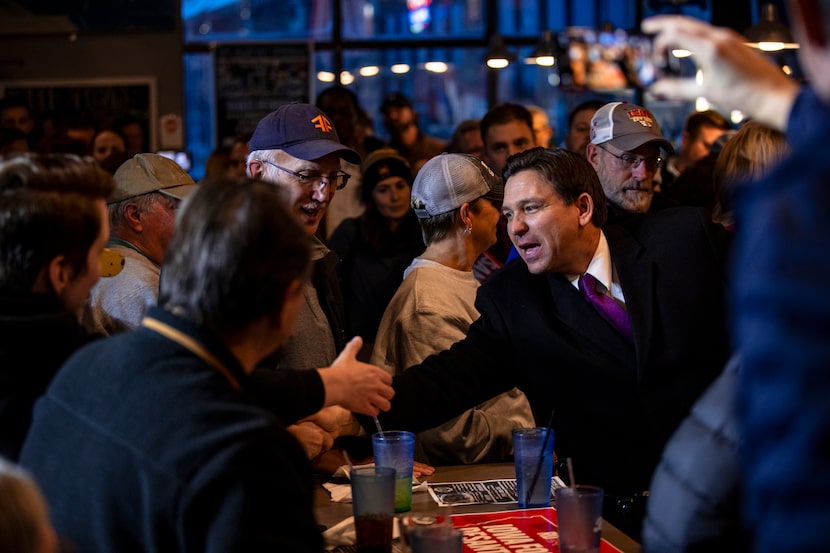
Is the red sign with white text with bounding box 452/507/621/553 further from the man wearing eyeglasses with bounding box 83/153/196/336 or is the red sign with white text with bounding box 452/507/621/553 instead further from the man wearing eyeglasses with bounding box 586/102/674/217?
the man wearing eyeglasses with bounding box 586/102/674/217

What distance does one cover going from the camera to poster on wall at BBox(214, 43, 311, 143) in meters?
9.92

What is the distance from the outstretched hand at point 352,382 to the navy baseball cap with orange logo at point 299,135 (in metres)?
1.03

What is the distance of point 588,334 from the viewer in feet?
9.95

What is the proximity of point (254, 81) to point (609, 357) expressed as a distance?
7.56m

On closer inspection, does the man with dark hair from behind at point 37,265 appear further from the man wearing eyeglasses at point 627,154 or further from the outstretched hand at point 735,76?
the man wearing eyeglasses at point 627,154

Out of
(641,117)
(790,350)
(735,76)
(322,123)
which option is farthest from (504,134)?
(790,350)

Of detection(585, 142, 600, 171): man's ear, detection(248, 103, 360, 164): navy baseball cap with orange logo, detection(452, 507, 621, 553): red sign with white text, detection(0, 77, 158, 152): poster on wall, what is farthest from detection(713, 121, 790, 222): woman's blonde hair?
detection(0, 77, 158, 152): poster on wall

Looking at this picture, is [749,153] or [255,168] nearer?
[255,168]

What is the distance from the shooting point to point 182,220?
5.45 ft

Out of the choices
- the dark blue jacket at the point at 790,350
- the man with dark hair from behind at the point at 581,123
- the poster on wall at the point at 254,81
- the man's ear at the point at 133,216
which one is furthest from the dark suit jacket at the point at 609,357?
the poster on wall at the point at 254,81

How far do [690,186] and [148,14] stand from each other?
6431 mm

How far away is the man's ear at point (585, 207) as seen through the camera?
3.09 metres

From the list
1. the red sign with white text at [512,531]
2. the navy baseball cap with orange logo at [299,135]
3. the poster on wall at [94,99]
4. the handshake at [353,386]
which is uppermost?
the poster on wall at [94,99]

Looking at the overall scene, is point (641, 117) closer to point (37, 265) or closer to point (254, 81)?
point (37, 265)
